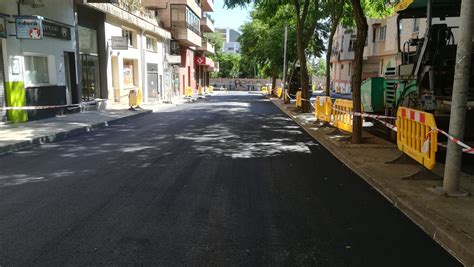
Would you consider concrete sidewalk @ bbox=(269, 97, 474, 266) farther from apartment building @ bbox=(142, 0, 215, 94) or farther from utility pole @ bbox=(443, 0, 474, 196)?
apartment building @ bbox=(142, 0, 215, 94)

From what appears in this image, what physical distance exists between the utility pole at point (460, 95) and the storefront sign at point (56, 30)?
15.5 meters

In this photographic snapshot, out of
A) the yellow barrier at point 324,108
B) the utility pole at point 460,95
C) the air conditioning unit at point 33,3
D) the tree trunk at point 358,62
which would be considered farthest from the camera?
the air conditioning unit at point 33,3

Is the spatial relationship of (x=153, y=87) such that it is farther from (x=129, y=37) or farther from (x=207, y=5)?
(x=207, y=5)

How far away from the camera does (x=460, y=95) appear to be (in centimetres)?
585

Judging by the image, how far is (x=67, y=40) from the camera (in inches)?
749

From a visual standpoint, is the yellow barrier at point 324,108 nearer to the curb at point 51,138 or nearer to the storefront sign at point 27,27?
the curb at point 51,138

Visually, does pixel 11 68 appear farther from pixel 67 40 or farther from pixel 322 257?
pixel 322 257

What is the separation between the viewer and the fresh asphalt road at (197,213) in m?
4.21

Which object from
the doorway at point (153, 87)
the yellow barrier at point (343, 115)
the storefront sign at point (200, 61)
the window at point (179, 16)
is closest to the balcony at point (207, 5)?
the storefront sign at point (200, 61)

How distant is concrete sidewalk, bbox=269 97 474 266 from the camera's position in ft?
15.1

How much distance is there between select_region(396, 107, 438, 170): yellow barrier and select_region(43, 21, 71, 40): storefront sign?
14.3m

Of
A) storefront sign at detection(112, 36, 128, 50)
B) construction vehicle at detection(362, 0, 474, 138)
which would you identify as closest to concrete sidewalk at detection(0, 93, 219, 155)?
storefront sign at detection(112, 36, 128, 50)

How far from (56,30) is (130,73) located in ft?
35.5

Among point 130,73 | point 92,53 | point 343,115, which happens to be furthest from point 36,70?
point 343,115
